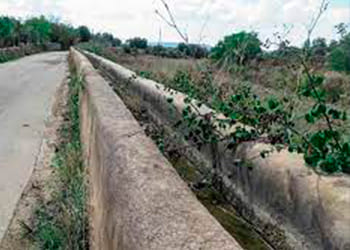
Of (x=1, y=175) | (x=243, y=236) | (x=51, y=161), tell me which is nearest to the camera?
(x=243, y=236)

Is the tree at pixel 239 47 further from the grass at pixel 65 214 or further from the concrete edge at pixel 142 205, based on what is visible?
the grass at pixel 65 214

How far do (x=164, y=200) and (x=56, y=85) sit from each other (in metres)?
19.5

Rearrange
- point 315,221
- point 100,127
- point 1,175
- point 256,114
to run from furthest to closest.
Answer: point 1,175 → point 100,127 → point 256,114 → point 315,221

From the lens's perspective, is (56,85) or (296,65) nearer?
(296,65)

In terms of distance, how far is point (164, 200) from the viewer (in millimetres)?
2664

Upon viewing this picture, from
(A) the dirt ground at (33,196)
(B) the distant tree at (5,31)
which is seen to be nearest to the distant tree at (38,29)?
(B) the distant tree at (5,31)

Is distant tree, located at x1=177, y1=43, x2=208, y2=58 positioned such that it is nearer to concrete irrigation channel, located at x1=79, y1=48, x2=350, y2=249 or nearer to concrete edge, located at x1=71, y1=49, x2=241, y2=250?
concrete irrigation channel, located at x1=79, y1=48, x2=350, y2=249

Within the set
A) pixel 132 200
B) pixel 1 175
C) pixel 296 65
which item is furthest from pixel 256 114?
pixel 1 175

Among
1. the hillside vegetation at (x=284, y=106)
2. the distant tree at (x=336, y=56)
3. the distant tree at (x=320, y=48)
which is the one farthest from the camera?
the distant tree at (x=336, y=56)

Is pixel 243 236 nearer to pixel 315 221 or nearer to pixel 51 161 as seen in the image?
pixel 315 221

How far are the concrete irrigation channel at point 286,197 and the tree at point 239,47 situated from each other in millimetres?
1371

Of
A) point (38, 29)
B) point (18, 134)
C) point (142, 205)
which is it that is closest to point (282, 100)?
point (142, 205)

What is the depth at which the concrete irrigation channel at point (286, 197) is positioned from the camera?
297cm

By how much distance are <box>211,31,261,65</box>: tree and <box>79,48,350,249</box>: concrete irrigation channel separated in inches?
54.0
